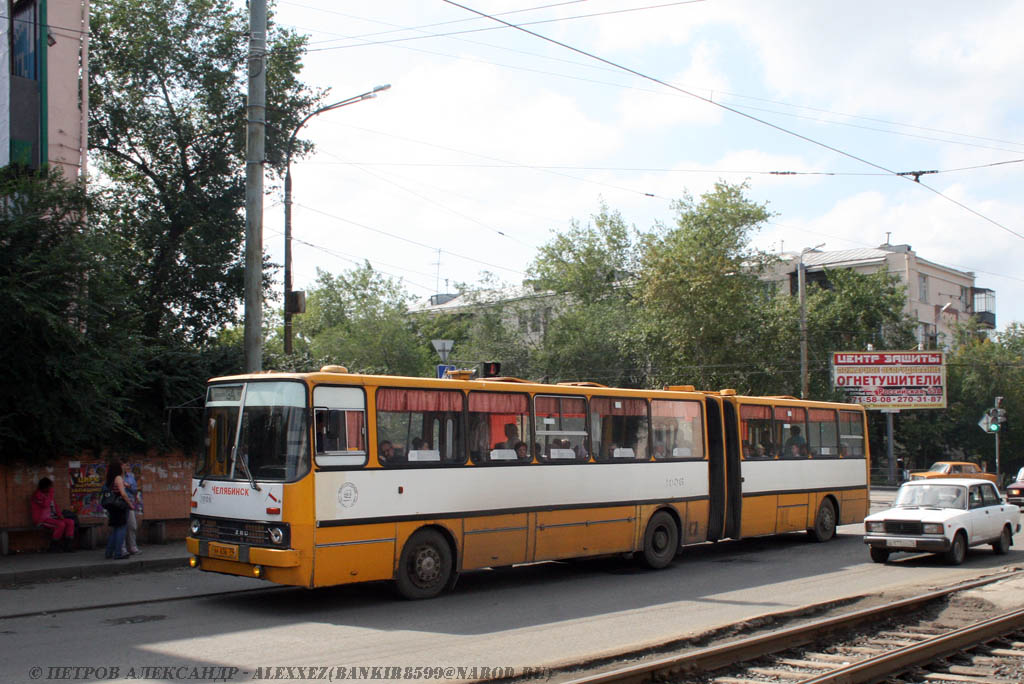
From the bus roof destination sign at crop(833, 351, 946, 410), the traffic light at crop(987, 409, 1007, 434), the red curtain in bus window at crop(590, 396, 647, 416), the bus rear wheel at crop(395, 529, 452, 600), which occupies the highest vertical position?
the bus roof destination sign at crop(833, 351, 946, 410)

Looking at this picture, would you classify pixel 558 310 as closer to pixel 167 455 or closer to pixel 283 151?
pixel 283 151

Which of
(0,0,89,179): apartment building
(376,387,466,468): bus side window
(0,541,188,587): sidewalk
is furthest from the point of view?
(0,0,89,179): apartment building

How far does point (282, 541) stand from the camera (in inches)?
414

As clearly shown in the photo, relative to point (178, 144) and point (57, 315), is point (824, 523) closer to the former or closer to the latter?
point (57, 315)

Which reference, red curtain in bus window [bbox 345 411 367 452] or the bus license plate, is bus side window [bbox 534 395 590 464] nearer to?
red curtain in bus window [bbox 345 411 367 452]

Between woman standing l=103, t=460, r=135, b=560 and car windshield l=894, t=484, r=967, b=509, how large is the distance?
13.1 meters

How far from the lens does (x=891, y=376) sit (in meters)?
44.3

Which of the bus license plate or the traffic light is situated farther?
the traffic light

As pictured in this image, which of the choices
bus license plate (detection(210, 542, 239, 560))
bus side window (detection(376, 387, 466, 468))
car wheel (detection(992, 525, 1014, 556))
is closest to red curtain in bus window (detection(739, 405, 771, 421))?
car wheel (detection(992, 525, 1014, 556))

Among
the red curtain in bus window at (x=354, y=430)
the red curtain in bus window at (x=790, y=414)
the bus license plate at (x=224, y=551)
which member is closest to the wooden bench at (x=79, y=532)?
the bus license plate at (x=224, y=551)

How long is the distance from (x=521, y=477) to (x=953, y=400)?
50.3 metres

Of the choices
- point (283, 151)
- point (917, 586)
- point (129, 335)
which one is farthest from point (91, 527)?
point (283, 151)

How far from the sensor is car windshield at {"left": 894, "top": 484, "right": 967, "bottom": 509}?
54.4ft

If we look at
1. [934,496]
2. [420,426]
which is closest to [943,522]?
[934,496]
